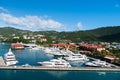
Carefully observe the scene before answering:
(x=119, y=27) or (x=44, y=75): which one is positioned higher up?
(x=119, y=27)

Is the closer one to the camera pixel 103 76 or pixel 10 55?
pixel 103 76

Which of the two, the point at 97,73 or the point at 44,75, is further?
the point at 97,73

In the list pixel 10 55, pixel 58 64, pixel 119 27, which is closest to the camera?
pixel 58 64

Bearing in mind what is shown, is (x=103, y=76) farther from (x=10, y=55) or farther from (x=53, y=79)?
(x=10, y=55)

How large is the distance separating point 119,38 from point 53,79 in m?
88.9

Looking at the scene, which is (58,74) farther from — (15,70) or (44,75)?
(15,70)

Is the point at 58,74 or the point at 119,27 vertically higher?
the point at 119,27

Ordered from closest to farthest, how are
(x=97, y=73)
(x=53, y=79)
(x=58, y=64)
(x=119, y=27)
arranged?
1. (x=53, y=79)
2. (x=97, y=73)
3. (x=58, y=64)
4. (x=119, y=27)

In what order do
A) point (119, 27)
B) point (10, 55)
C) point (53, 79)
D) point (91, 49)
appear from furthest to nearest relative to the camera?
1. point (119, 27)
2. point (91, 49)
3. point (10, 55)
4. point (53, 79)

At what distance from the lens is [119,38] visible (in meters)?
119

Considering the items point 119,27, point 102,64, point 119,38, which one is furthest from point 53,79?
Result: point 119,27

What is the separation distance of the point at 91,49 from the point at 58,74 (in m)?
32.0

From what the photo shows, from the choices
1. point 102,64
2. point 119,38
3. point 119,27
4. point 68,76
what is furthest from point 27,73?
point 119,27

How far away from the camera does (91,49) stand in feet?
225
